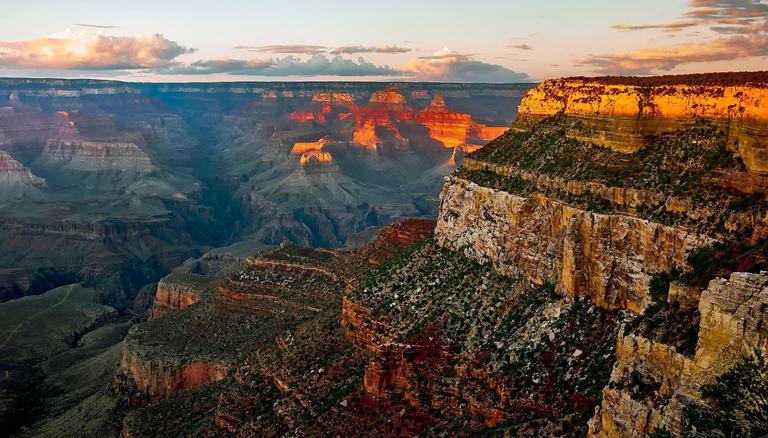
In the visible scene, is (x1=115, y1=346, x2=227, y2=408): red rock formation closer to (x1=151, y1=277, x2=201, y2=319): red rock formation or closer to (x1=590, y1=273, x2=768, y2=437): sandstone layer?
(x1=151, y1=277, x2=201, y2=319): red rock formation

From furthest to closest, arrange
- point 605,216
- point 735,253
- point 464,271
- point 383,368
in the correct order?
point 464,271
point 383,368
point 605,216
point 735,253

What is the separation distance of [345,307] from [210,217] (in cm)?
15387

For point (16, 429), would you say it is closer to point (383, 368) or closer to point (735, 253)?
point (383, 368)

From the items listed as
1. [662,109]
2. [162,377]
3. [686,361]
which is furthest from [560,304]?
[162,377]

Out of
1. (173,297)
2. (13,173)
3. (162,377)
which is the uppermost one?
(173,297)

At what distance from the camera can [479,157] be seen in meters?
44.2

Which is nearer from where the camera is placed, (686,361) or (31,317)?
(686,361)

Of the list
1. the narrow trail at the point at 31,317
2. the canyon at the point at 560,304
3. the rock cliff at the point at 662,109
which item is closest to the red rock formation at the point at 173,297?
the canyon at the point at 560,304

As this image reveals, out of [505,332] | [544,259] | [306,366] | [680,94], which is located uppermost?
[680,94]

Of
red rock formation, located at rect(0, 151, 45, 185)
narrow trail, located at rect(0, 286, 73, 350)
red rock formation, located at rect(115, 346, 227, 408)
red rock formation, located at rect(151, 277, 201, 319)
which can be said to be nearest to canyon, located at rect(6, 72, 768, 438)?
red rock formation, located at rect(115, 346, 227, 408)

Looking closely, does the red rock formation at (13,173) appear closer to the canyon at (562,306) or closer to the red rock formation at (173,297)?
the red rock formation at (173,297)

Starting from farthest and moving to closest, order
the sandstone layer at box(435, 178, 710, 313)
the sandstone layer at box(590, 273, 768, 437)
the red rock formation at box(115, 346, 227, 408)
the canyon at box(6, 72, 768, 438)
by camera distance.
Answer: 1. the red rock formation at box(115, 346, 227, 408)
2. the sandstone layer at box(435, 178, 710, 313)
3. the canyon at box(6, 72, 768, 438)
4. the sandstone layer at box(590, 273, 768, 437)

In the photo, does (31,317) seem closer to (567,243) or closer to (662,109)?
(567,243)

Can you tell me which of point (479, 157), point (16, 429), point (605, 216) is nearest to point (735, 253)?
point (605, 216)
